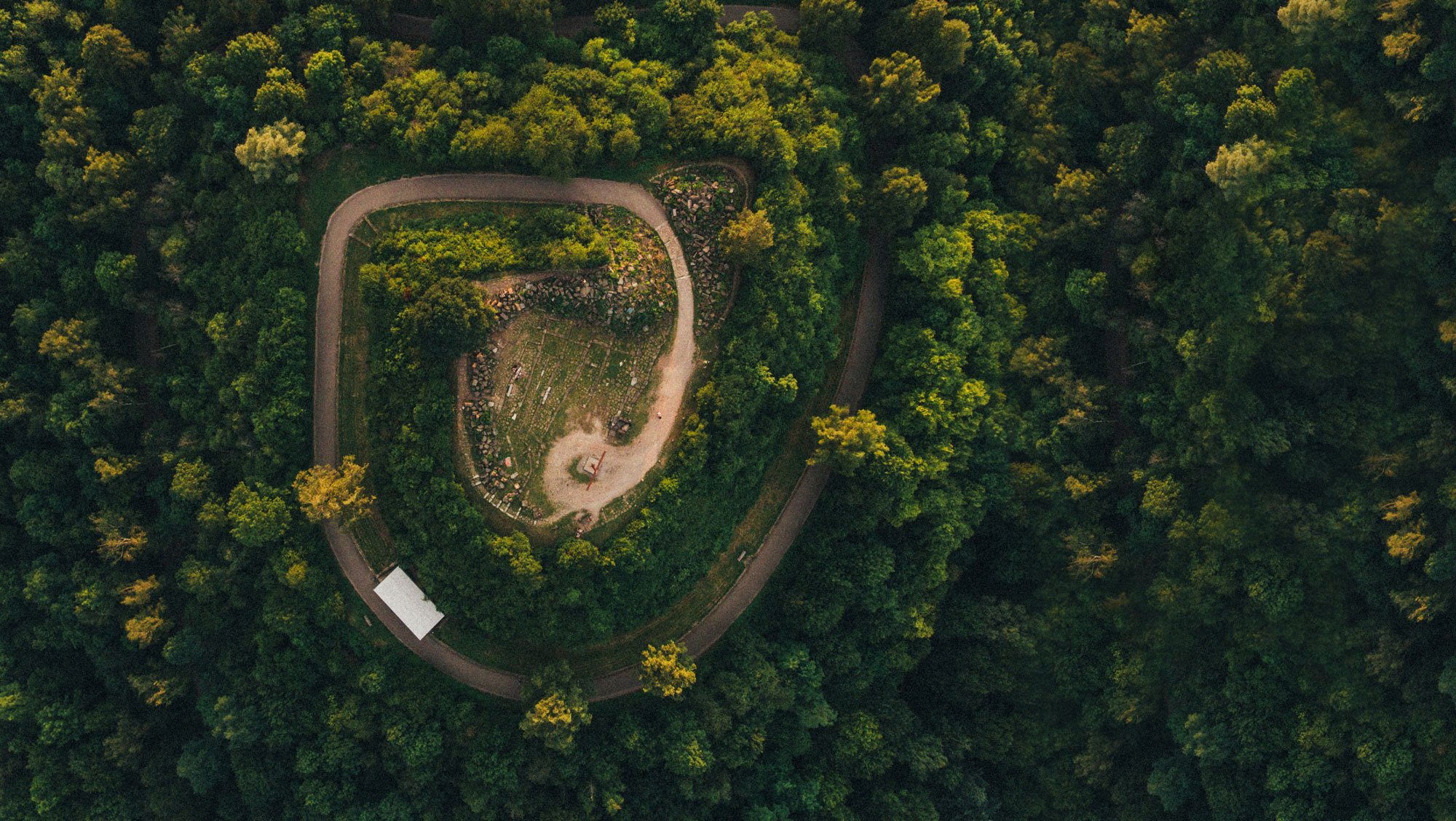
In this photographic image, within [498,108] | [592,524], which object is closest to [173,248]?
[498,108]

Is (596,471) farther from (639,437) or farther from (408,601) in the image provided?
(408,601)

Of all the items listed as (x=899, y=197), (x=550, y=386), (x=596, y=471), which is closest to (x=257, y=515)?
(x=550, y=386)

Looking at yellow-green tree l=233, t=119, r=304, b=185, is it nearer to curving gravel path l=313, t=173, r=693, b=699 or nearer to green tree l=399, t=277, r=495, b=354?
curving gravel path l=313, t=173, r=693, b=699

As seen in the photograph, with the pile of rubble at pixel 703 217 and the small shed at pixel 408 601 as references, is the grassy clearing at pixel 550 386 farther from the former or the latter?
the small shed at pixel 408 601

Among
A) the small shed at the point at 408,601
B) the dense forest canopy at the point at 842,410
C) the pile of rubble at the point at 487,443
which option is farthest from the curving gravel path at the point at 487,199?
the pile of rubble at the point at 487,443

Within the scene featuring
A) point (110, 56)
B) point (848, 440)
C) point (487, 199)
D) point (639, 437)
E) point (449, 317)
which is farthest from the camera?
point (848, 440)

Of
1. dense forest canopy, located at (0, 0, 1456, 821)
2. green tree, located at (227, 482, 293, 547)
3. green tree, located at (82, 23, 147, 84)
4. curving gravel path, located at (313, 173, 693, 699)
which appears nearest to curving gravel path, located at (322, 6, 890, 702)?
curving gravel path, located at (313, 173, 693, 699)
